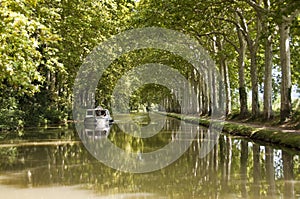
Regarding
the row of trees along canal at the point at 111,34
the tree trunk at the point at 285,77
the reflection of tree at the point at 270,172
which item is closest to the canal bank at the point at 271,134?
the reflection of tree at the point at 270,172

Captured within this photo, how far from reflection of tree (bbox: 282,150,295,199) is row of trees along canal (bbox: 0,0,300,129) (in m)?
4.99

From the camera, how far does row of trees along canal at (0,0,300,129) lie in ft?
45.8

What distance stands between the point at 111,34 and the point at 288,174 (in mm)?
24507

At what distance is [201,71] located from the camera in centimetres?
5509

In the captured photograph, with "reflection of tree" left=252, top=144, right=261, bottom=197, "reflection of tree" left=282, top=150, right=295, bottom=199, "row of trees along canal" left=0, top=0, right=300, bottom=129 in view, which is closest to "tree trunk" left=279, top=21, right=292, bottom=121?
"row of trees along canal" left=0, top=0, right=300, bottom=129

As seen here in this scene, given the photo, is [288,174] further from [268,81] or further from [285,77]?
[268,81]

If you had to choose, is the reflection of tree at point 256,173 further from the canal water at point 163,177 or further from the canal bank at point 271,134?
the canal bank at point 271,134

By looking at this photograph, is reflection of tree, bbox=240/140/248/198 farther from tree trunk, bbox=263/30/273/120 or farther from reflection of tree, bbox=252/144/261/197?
tree trunk, bbox=263/30/273/120

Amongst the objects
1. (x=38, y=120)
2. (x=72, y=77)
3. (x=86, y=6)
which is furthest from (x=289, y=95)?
(x=72, y=77)

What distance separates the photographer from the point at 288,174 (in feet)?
38.0

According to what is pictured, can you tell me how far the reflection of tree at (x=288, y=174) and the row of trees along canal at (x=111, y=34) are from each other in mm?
4989

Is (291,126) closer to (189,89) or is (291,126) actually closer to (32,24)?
(32,24)

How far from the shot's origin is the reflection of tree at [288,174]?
907 cm

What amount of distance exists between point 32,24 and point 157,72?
5325cm
